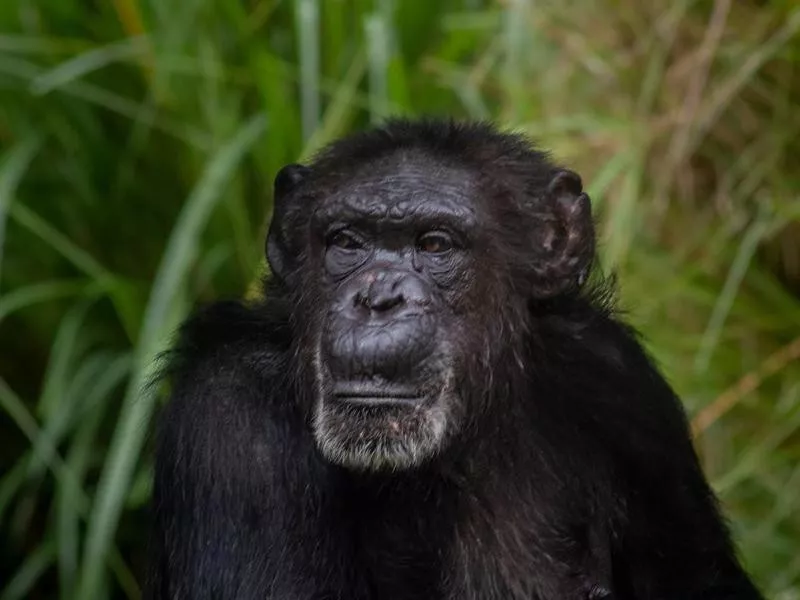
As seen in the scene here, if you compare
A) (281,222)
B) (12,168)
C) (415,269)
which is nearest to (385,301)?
(415,269)

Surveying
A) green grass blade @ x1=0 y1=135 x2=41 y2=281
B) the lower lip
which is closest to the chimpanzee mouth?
the lower lip

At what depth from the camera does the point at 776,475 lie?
5.01 m

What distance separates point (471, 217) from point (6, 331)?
88.6 inches

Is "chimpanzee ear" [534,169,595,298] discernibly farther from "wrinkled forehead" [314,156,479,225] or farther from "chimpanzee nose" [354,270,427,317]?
"chimpanzee nose" [354,270,427,317]

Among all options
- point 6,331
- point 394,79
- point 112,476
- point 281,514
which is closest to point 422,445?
point 281,514

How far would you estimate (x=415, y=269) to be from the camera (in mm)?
3391

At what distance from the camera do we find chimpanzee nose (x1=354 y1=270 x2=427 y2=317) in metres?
3.27

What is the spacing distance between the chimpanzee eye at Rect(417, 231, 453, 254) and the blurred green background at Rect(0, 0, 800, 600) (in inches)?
54.8

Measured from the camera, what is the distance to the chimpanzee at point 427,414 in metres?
3.31

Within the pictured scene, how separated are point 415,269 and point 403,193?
0.18m

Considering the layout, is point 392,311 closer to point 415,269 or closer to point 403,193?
point 415,269

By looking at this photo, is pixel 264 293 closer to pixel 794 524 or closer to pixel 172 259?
pixel 172 259

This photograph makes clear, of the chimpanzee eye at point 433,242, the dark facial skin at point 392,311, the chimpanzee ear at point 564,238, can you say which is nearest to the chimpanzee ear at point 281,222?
the dark facial skin at point 392,311

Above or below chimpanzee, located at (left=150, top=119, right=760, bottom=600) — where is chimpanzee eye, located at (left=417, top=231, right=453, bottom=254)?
above
